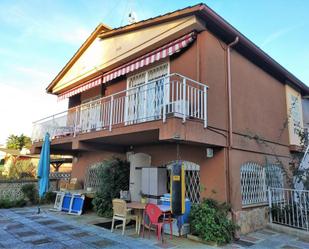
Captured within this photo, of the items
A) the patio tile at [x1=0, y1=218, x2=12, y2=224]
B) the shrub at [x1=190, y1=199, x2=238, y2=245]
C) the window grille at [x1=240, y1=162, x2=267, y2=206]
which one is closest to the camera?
the shrub at [x1=190, y1=199, x2=238, y2=245]

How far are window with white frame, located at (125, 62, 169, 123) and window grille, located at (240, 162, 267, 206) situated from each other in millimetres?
4619

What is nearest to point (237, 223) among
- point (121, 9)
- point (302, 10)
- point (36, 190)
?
point (302, 10)

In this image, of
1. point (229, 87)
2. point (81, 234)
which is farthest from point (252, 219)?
point (81, 234)

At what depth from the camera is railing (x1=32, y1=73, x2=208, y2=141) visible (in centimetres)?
854

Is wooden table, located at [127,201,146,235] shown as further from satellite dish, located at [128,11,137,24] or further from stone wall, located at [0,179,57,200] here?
satellite dish, located at [128,11,137,24]

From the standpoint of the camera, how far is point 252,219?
10.0 meters

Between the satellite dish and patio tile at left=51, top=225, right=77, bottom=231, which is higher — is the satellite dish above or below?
above

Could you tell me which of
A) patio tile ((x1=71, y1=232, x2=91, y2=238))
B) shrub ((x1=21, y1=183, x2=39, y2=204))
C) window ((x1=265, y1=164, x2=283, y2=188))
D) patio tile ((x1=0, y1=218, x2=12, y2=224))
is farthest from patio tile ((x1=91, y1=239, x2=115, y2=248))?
shrub ((x1=21, y1=183, x2=39, y2=204))

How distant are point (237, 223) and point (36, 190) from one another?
1284 cm

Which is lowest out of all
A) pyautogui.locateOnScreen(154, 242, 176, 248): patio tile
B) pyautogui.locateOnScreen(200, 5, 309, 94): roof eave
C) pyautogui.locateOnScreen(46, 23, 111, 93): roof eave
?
pyautogui.locateOnScreen(154, 242, 176, 248): patio tile

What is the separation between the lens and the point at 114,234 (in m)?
8.88

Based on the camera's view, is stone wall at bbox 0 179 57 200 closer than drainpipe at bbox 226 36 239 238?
No

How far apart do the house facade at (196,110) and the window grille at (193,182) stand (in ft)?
0.14

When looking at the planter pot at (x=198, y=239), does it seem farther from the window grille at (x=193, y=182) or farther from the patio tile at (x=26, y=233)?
the patio tile at (x=26, y=233)
